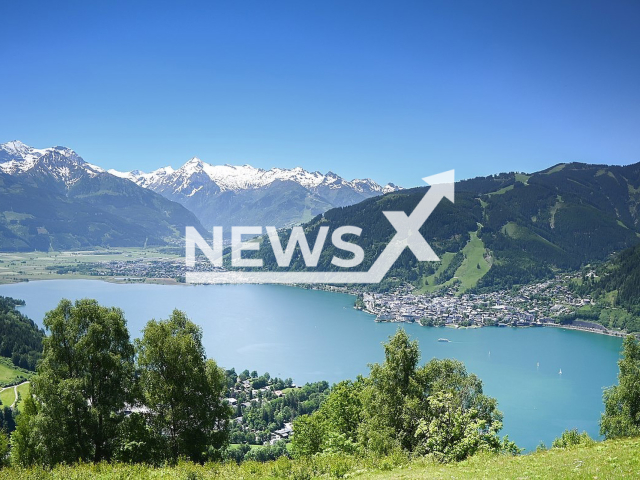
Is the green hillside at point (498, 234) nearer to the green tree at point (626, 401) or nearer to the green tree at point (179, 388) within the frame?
the green tree at point (626, 401)

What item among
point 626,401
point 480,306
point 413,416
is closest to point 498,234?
point 480,306

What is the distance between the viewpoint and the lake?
40.8 meters

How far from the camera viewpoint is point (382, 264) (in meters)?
126

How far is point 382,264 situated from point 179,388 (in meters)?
117

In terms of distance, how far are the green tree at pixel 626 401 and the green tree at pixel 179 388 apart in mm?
14176

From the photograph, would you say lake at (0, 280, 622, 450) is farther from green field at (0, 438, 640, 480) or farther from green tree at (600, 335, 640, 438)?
green field at (0, 438, 640, 480)

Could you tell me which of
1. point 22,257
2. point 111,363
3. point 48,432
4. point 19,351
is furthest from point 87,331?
point 22,257

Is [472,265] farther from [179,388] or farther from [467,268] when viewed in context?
[179,388]

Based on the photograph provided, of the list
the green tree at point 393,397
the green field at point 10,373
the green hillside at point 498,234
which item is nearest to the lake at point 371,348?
→ the green field at point 10,373

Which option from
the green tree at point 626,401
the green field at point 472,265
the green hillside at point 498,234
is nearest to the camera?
the green tree at point 626,401

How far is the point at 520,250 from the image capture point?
12638cm

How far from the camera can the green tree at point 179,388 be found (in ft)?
33.3

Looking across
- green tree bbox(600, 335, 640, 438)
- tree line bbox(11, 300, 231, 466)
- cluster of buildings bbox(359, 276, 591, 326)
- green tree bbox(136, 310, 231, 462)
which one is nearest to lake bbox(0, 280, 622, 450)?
cluster of buildings bbox(359, 276, 591, 326)

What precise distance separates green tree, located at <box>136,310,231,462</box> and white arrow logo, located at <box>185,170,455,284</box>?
362 ft
